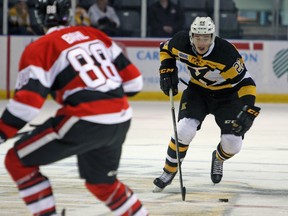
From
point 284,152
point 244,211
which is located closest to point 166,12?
point 284,152

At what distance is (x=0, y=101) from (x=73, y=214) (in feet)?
30.3

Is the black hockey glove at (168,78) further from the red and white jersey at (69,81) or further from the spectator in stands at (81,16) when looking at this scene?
the spectator in stands at (81,16)

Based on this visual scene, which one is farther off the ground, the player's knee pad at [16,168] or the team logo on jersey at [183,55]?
the team logo on jersey at [183,55]

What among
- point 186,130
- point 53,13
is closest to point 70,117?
point 53,13

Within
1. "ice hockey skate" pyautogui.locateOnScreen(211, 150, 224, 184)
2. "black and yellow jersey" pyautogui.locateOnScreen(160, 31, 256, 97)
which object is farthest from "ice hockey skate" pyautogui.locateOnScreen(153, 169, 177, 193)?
"black and yellow jersey" pyautogui.locateOnScreen(160, 31, 256, 97)

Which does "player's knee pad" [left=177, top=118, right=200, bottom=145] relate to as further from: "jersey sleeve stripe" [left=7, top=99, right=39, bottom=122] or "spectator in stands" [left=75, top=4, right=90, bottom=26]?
"spectator in stands" [left=75, top=4, right=90, bottom=26]

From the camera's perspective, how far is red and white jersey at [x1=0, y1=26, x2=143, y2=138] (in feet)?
14.7

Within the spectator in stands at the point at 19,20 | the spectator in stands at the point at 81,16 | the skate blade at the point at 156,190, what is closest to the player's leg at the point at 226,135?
the skate blade at the point at 156,190

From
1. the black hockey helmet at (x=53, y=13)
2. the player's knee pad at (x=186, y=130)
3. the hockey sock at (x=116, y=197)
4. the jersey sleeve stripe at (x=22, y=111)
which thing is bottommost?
the player's knee pad at (x=186, y=130)

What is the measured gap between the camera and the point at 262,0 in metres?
15.9

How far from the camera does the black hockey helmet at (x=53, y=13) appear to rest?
4824 mm

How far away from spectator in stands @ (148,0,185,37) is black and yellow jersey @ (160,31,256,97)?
8305 millimetres

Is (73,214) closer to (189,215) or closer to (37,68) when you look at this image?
(189,215)

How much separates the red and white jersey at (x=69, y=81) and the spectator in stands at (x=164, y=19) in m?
10.9
